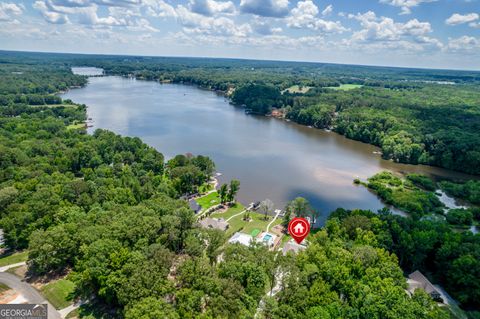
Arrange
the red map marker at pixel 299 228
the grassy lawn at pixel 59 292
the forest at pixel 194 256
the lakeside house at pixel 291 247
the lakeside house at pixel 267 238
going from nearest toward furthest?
the forest at pixel 194 256, the red map marker at pixel 299 228, the grassy lawn at pixel 59 292, the lakeside house at pixel 291 247, the lakeside house at pixel 267 238

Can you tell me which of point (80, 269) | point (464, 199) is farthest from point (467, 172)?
point (80, 269)

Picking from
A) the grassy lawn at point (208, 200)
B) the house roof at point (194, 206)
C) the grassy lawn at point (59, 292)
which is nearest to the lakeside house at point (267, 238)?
the house roof at point (194, 206)

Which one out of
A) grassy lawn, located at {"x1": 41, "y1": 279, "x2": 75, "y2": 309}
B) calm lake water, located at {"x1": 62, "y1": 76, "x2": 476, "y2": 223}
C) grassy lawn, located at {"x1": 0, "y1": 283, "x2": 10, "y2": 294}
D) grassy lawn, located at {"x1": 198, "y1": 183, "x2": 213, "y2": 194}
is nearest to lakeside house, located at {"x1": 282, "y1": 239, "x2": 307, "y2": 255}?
calm lake water, located at {"x1": 62, "y1": 76, "x2": 476, "y2": 223}

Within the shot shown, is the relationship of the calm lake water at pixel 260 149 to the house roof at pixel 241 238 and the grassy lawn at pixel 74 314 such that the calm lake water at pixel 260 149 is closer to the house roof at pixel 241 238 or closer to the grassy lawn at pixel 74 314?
the house roof at pixel 241 238

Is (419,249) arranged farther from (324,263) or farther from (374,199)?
(374,199)

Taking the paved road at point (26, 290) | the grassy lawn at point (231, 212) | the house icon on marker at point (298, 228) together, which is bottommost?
the paved road at point (26, 290)

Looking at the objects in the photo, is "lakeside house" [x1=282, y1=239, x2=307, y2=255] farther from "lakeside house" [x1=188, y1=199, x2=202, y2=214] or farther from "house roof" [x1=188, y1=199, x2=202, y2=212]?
"house roof" [x1=188, y1=199, x2=202, y2=212]
